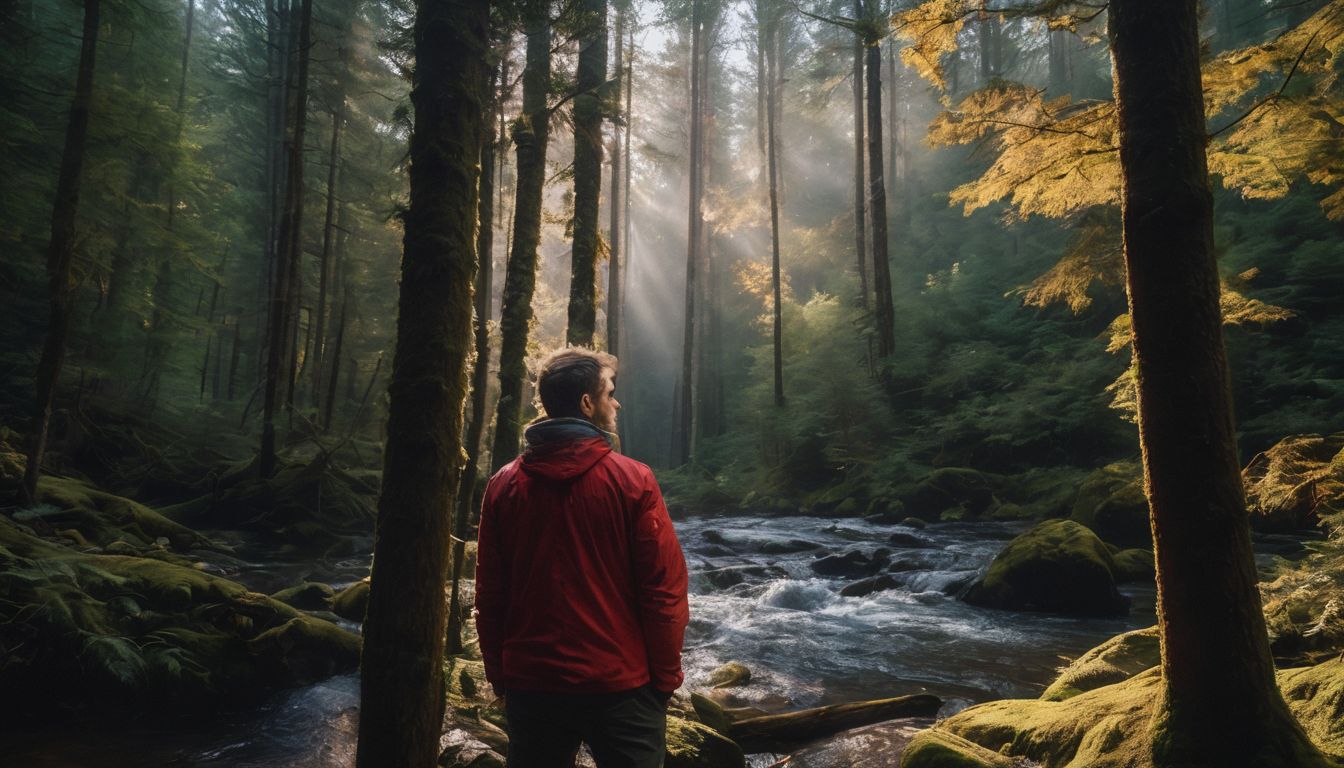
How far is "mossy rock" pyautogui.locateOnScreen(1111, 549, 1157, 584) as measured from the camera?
406 inches

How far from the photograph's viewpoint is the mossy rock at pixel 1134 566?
10305mm

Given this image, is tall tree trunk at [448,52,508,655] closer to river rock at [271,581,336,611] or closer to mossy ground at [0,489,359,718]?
mossy ground at [0,489,359,718]

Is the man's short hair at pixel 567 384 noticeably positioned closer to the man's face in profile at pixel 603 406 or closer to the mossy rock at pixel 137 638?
the man's face in profile at pixel 603 406

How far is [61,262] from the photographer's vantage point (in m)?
9.98

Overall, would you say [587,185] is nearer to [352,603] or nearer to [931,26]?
[931,26]

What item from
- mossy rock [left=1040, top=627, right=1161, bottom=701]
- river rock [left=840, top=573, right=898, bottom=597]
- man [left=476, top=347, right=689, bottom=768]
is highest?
man [left=476, top=347, right=689, bottom=768]

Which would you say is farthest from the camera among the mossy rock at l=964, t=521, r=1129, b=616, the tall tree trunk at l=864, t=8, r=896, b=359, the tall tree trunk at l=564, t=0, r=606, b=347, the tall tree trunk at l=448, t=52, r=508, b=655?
the tall tree trunk at l=864, t=8, r=896, b=359

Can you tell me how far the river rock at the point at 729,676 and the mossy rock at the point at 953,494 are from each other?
11.2 meters

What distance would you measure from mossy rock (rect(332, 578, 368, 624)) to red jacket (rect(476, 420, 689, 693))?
7192mm

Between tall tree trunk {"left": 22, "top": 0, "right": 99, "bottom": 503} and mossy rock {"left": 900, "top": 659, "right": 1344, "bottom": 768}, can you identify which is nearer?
mossy rock {"left": 900, "top": 659, "right": 1344, "bottom": 768}

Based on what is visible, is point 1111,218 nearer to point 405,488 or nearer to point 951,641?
point 951,641

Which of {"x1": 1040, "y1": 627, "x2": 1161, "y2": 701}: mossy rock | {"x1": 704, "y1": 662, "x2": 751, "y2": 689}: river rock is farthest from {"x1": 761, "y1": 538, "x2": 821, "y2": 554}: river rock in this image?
{"x1": 1040, "y1": 627, "x2": 1161, "y2": 701}: mossy rock

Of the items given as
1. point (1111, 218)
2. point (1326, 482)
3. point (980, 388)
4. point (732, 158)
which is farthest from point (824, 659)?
point (732, 158)

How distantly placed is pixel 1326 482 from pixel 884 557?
776 cm
